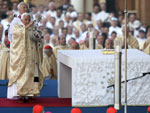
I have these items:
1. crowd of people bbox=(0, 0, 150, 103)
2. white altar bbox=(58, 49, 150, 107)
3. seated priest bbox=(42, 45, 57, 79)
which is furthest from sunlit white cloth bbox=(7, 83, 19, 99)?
seated priest bbox=(42, 45, 57, 79)

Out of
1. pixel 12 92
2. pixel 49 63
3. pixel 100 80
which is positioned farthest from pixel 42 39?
pixel 49 63

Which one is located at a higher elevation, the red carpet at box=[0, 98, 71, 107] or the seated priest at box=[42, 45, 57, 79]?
the seated priest at box=[42, 45, 57, 79]

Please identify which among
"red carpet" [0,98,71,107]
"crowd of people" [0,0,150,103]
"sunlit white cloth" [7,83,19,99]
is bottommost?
"red carpet" [0,98,71,107]

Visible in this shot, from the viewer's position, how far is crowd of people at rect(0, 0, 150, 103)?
469 inches

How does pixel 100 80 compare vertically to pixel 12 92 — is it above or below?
above

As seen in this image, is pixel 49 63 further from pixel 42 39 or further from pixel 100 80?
pixel 100 80

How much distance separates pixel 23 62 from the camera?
11.9 metres

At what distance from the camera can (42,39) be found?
1241 centimetres

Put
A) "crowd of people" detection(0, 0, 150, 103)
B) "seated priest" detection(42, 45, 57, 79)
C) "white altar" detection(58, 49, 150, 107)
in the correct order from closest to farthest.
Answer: "white altar" detection(58, 49, 150, 107)
"crowd of people" detection(0, 0, 150, 103)
"seated priest" detection(42, 45, 57, 79)

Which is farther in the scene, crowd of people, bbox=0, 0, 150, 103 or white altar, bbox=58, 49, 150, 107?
crowd of people, bbox=0, 0, 150, 103

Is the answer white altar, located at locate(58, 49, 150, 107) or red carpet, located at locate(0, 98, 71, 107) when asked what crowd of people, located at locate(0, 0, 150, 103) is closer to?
red carpet, located at locate(0, 98, 71, 107)

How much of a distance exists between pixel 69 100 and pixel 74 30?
30.6 ft

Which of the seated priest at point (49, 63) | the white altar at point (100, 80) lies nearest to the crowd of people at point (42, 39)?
the seated priest at point (49, 63)

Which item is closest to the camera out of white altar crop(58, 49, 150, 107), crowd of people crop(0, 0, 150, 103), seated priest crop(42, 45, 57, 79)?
white altar crop(58, 49, 150, 107)
